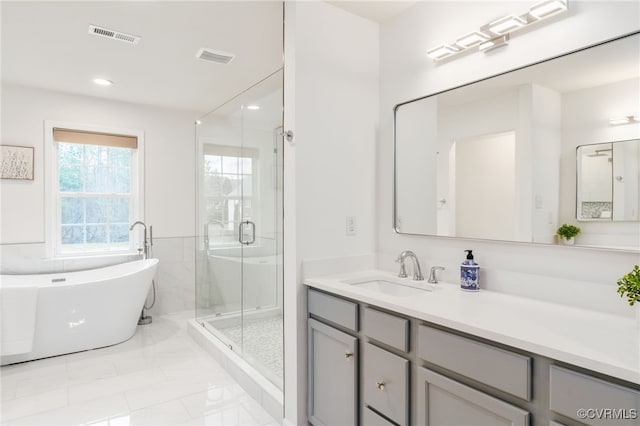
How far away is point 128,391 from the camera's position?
2.60 metres

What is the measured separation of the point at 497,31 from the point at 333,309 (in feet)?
5.10

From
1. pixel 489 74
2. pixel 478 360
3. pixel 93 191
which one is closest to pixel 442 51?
pixel 489 74

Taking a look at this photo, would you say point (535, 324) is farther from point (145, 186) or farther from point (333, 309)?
point (145, 186)

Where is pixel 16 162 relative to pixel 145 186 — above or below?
above

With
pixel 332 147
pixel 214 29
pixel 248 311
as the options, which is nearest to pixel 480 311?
pixel 332 147

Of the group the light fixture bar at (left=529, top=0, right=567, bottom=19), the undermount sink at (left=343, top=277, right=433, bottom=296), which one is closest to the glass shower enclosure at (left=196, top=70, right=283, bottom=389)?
the undermount sink at (left=343, top=277, right=433, bottom=296)

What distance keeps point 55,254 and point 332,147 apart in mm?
3437

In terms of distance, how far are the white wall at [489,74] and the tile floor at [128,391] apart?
4.82ft

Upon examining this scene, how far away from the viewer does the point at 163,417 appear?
2.27 meters

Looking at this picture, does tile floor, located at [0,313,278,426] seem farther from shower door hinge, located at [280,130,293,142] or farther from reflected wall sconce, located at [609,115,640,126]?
reflected wall sconce, located at [609,115,640,126]

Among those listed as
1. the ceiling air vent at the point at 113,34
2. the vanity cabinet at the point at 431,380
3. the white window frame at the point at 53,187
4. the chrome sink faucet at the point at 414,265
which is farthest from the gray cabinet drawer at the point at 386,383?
the white window frame at the point at 53,187

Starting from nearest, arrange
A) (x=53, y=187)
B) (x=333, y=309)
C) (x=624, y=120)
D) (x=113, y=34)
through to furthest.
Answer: (x=624, y=120), (x=333, y=309), (x=113, y=34), (x=53, y=187)

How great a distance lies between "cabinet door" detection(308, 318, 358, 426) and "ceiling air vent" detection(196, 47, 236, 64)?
219 centimetres

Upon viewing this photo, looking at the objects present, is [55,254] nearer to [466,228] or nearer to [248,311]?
[248,311]
